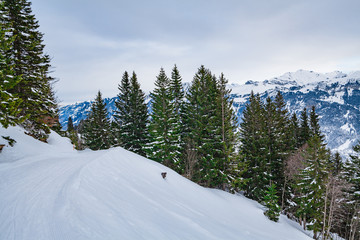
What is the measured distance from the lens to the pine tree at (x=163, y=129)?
25.3 metres

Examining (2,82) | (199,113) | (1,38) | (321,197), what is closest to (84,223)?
(2,82)

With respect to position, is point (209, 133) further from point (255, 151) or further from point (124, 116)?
point (124, 116)

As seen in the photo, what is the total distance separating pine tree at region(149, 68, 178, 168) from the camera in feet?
83.1

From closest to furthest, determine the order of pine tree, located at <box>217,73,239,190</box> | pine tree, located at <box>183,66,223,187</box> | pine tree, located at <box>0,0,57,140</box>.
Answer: pine tree, located at <box>0,0,57,140</box>
pine tree, located at <box>217,73,239,190</box>
pine tree, located at <box>183,66,223,187</box>

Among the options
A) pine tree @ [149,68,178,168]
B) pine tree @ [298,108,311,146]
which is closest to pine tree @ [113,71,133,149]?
pine tree @ [149,68,178,168]

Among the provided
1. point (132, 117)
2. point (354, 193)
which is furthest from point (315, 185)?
point (132, 117)

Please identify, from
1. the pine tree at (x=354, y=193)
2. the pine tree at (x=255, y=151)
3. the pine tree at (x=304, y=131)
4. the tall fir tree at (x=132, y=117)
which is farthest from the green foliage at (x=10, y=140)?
the pine tree at (x=304, y=131)

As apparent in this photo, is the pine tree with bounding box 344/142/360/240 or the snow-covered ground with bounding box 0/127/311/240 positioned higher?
the snow-covered ground with bounding box 0/127/311/240

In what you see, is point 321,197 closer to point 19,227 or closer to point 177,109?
point 177,109

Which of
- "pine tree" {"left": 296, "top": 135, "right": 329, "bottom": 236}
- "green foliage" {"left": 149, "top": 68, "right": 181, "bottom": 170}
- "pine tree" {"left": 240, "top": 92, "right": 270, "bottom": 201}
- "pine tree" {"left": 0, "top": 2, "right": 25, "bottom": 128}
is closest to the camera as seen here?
"pine tree" {"left": 0, "top": 2, "right": 25, "bottom": 128}

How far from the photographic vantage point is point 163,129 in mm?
26219

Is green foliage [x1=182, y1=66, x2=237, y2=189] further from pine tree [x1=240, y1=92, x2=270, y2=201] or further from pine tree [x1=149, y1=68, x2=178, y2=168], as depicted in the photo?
pine tree [x1=240, y1=92, x2=270, y2=201]

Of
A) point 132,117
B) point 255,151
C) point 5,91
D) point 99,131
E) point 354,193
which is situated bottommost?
point 354,193

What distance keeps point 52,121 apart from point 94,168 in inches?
610
